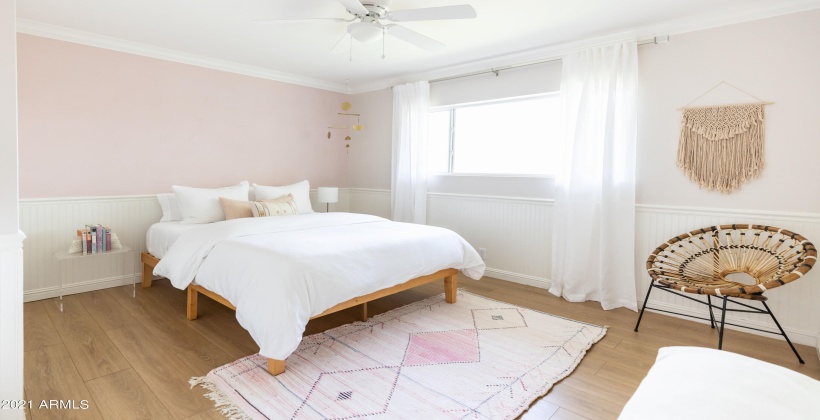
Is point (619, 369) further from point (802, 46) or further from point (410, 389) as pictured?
point (802, 46)

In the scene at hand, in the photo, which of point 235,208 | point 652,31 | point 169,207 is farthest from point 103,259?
point 652,31

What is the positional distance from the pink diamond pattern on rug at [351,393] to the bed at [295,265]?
0.28 m

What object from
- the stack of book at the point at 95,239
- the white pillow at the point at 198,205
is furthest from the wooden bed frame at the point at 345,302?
the white pillow at the point at 198,205

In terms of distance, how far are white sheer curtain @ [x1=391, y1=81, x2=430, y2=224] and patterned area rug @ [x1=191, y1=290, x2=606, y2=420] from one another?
77.5 inches

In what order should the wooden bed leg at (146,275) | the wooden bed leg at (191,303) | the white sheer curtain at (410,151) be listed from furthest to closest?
1. the white sheer curtain at (410,151)
2. the wooden bed leg at (146,275)
3. the wooden bed leg at (191,303)

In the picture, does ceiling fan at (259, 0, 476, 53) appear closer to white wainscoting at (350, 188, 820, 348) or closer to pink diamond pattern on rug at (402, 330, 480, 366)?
white wainscoting at (350, 188, 820, 348)

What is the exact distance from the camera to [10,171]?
148 cm

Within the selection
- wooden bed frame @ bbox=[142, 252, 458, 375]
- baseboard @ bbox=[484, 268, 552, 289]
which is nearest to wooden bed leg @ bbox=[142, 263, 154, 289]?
wooden bed frame @ bbox=[142, 252, 458, 375]

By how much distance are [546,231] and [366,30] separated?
2.48m

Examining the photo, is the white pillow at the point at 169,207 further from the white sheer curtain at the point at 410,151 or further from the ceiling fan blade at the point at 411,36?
the ceiling fan blade at the point at 411,36

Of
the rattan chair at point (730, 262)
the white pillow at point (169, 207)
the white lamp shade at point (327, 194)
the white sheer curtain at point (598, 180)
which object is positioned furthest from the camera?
the white lamp shade at point (327, 194)

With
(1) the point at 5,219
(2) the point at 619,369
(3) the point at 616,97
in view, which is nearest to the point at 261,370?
(1) the point at 5,219

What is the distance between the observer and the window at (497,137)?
4059 mm

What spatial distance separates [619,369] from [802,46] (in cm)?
250
